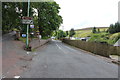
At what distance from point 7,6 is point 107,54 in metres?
15.0

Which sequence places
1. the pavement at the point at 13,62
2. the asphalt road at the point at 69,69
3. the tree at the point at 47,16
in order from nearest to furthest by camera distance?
the asphalt road at the point at 69,69, the pavement at the point at 13,62, the tree at the point at 47,16

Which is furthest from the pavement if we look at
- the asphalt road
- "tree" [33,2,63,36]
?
"tree" [33,2,63,36]

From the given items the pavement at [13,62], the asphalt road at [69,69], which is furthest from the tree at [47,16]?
the asphalt road at [69,69]

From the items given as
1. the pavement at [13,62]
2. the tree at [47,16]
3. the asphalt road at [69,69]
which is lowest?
the asphalt road at [69,69]

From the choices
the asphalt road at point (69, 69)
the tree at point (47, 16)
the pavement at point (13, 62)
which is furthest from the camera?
the tree at point (47, 16)

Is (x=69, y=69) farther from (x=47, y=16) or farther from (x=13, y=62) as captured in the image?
(x=47, y=16)

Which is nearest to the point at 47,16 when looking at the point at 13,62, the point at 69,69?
the point at 13,62

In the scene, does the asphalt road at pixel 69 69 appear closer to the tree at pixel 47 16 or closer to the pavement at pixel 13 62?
the pavement at pixel 13 62

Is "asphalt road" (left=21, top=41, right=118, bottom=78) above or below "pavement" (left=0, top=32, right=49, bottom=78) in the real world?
below

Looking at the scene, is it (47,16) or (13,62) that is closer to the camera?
(13,62)

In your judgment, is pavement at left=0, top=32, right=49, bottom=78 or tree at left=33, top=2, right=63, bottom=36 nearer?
pavement at left=0, top=32, right=49, bottom=78

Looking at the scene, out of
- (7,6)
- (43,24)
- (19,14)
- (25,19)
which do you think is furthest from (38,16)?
(25,19)

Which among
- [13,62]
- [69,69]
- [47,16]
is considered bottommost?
[69,69]

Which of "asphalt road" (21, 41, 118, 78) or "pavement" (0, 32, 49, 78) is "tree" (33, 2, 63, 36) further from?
"asphalt road" (21, 41, 118, 78)
